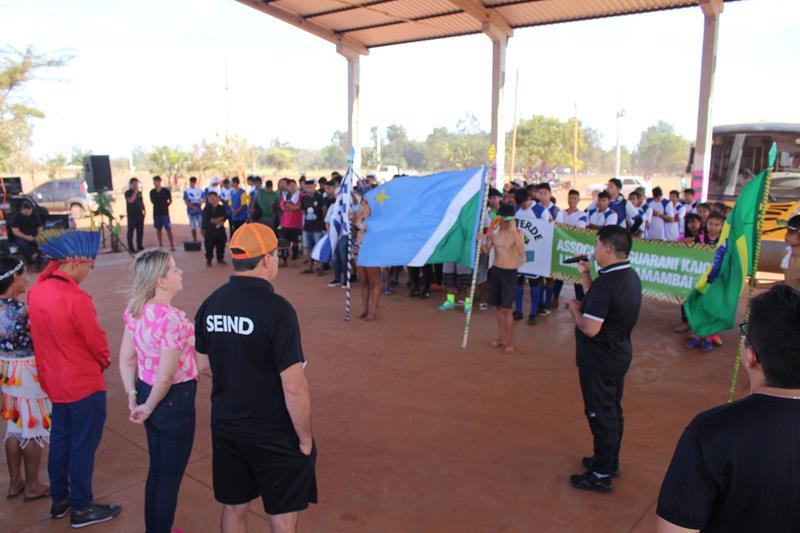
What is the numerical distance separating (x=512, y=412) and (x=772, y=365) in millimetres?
4056

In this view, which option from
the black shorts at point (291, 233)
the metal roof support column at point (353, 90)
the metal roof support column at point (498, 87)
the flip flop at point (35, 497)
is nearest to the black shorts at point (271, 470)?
the flip flop at point (35, 497)

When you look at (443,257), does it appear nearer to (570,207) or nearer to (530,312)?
(530,312)

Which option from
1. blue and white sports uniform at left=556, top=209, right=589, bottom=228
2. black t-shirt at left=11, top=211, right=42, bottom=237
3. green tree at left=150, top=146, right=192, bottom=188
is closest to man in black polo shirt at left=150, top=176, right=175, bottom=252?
black t-shirt at left=11, top=211, right=42, bottom=237

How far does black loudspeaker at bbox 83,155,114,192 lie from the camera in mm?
15972

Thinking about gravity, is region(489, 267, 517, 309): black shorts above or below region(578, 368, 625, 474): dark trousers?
above

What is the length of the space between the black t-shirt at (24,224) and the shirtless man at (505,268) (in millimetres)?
10634

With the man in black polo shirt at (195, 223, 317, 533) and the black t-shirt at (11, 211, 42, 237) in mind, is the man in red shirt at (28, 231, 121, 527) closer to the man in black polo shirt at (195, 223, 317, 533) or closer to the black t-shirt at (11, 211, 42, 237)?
the man in black polo shirt at (195, 223, 317, 533)

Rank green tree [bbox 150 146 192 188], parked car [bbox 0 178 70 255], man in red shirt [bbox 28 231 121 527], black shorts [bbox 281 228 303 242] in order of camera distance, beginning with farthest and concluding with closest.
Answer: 1. green tree [bbox 150 146 192 188]
2. parked car [bbox 0 178 70 255]
3. black shorts [bbox 281 228 303 242]
4. man in red shirt [bbox 28 231 121 527]

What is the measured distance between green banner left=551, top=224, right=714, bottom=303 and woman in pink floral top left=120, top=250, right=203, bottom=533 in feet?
20.9

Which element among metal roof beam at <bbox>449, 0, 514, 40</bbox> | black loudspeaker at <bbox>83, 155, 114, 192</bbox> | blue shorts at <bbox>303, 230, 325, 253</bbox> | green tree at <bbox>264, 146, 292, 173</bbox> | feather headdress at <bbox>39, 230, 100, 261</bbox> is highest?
metal roof beam at <bbox>449, 0, 514, 40</bbox>

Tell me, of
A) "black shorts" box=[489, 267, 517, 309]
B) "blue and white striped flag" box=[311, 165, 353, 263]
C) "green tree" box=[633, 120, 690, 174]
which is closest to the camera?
"black shorts" box=[489, 267, 517, 309]

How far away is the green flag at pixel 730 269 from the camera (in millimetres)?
5258

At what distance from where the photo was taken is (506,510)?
12.8 ft

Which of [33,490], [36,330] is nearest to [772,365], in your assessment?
[36,330]
